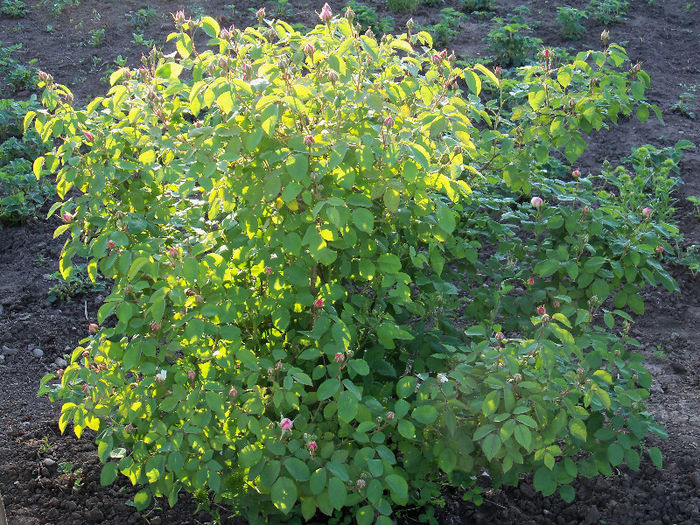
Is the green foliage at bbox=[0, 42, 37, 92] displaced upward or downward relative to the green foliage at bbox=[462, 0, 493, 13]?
downward

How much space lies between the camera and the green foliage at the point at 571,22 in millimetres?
6395

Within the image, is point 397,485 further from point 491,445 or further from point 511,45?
point 511,45

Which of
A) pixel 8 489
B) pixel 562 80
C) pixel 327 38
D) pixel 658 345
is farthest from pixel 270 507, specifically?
pixel 658 345

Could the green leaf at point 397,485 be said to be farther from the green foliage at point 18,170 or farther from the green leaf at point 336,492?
the green foliage at point 18,170

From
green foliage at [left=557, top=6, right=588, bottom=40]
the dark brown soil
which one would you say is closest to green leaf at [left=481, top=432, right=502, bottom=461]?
the dark brown soil

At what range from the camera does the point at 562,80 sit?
2400mm

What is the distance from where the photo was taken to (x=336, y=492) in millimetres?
1924

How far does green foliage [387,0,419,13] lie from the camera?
683cm

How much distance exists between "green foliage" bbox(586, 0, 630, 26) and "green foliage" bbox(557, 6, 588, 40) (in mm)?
356

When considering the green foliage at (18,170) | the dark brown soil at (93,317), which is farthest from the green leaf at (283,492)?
the green foliage at (18,170)

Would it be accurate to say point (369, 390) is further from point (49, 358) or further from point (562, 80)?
point (49, 358)

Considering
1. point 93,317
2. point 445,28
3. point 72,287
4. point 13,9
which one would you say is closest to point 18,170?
point 72,287

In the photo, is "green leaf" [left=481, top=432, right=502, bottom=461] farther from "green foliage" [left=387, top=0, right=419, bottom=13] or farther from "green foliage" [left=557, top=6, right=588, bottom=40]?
"green foliage" [left=387, top=0, right=419, bottom=13]

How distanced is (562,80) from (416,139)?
671 mm
